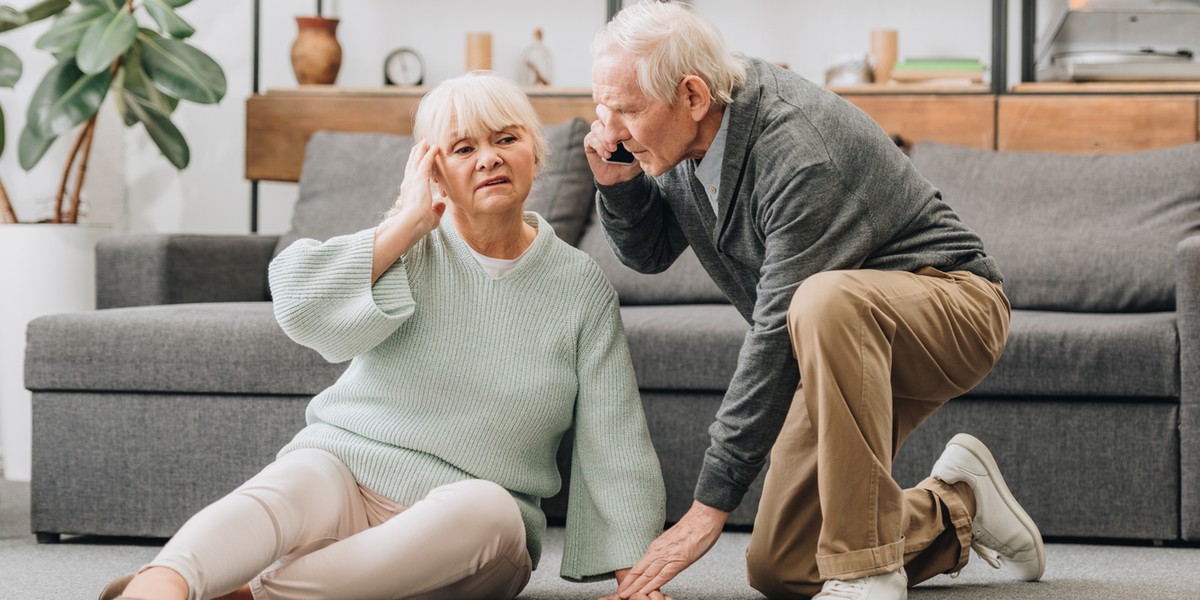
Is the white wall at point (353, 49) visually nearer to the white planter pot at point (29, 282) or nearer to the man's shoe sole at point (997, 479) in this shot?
the white planter pot at point (29, 282)

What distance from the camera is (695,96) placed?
5.29 ft

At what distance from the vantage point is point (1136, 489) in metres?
2.17

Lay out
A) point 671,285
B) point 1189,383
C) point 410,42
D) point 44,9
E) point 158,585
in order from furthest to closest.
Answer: point 410,42 < point 44,9 < point 671,285 < point 1189,383 < point 158,585

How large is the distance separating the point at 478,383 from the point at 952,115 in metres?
1.89

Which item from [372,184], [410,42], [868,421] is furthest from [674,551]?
[410,42]

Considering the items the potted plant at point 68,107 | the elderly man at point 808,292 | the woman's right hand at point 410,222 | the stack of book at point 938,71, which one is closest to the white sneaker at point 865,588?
the elderly man at point 808,292

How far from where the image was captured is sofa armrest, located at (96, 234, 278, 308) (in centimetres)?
269

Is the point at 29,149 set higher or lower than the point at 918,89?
lower

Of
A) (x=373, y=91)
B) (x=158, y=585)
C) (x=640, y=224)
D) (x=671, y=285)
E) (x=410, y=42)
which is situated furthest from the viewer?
(x=410, y=42)

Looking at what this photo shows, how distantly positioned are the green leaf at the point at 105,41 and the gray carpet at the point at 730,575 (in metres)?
1.17

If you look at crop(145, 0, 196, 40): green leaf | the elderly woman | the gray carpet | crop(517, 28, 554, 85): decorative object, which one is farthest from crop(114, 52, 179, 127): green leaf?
the elderly woman

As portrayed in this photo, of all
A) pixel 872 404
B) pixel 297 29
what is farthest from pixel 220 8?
pixel 872 404

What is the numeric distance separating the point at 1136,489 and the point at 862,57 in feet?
4.96

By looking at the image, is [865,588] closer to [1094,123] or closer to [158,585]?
[158,585]
